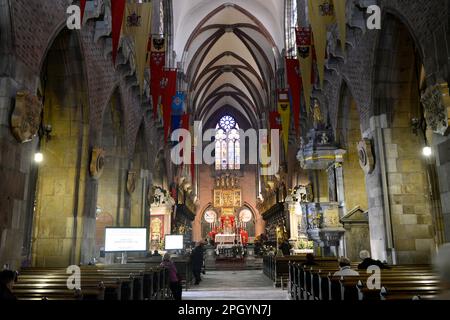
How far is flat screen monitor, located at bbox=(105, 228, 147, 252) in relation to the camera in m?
10.7

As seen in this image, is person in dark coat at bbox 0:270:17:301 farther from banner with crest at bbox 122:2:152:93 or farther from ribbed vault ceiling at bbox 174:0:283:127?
ribbed vault ceiling at bbox 174:0:283:127

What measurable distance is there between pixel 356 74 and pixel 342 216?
4745 mm

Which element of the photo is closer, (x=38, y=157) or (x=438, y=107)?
(x=438, y=107)

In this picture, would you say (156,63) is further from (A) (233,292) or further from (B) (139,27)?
(A) (233,292)

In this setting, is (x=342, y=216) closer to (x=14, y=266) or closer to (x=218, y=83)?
(x=14, y=266)

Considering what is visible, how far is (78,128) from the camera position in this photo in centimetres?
992

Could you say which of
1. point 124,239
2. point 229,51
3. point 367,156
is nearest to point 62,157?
point 124,239

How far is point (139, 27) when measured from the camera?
39.4ft

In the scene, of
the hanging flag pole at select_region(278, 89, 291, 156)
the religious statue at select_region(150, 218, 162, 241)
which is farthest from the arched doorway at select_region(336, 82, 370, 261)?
the religious statue at select_region(150, 218, 162, 241)

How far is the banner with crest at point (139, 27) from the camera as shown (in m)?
11.8

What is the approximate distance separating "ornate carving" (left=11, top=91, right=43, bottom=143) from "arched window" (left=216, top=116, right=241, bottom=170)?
34057 millimetres

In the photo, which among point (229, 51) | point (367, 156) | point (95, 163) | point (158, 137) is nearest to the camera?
point (367, 156)

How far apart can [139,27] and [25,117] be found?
647 centimetres

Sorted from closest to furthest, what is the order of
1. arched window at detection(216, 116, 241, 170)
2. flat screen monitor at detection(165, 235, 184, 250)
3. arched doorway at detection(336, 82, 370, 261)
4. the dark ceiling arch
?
arched doorway at detection(336, 82, 370, 261), flat screen monitor at detection(165, 235, 184, 250), the dark ceiling arch, arched window at detection(216, 116, 241, 170)
